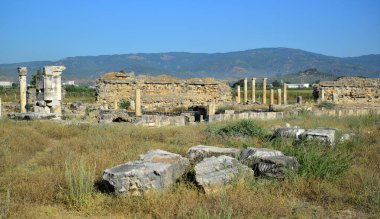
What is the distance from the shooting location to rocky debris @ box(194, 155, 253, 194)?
6.49 meters

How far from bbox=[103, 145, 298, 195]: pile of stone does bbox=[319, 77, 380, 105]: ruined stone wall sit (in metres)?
27.8

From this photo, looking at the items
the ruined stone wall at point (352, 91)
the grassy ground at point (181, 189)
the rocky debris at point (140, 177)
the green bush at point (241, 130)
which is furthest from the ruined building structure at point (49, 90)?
the ruined stone wall at point (352, 91)

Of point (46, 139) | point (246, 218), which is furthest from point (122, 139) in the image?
point (246, 218)

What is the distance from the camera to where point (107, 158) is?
8.50 metres

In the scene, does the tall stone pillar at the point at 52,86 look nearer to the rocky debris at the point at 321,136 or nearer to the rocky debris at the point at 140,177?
the rocky debris at the point at 321,136

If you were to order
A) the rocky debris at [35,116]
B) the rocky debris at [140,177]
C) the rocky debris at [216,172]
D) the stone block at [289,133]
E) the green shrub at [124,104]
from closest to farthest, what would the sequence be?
the rocky debris at [140,177]
the rocky debris at [216,172]
the stone block at [289,133]
the rocky debris at [35,116]
the green shrub at [124,104]

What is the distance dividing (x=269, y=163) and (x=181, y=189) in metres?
1.60

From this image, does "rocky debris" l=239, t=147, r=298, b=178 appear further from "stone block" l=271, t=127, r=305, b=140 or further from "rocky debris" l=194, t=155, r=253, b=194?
"stone block" l=271, t=127, r=305, b=140

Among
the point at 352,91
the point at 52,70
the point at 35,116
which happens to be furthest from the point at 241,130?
the point at 352,91

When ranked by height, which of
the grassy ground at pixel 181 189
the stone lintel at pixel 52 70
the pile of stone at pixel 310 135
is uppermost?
the stone lintel at pixel 52 70

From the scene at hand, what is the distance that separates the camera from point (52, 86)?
62.2 feet

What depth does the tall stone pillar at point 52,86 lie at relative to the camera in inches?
742

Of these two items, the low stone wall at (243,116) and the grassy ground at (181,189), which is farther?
the low stone wall at (243,116)

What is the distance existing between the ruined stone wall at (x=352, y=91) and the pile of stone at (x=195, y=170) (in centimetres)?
2783
